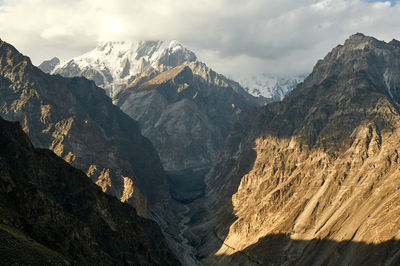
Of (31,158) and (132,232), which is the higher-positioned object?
(31,158)

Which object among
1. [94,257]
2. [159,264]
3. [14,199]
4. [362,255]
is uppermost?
[14,199]

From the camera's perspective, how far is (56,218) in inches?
4272

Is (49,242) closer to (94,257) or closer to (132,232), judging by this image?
(94,257)

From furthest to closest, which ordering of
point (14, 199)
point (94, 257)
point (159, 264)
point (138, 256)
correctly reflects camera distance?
point (159, 264) < point (138, 256) < point (94, 257) < point (14, 199)

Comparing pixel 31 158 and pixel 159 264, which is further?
pixel 159 264

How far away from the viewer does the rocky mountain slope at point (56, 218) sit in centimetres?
7706

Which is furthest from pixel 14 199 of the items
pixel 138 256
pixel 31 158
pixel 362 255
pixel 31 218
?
pixel 362 255

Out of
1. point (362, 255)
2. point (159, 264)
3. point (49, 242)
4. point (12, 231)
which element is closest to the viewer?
point (12, 231)

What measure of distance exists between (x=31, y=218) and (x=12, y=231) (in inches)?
1035

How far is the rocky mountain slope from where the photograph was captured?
77.1m

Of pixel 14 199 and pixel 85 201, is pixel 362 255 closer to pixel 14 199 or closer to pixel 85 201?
pixel 85 201

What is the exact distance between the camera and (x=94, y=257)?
108875 millimetres

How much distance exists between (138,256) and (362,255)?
91.5 metres

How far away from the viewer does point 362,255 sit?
607 feet
